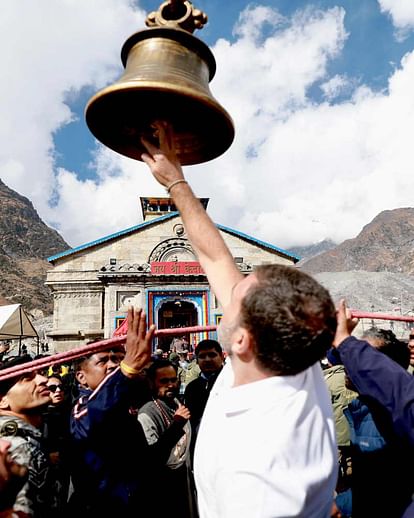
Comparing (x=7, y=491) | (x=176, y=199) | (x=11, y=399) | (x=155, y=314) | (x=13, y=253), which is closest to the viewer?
(x=7, y=491)

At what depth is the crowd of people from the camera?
119 centimetres

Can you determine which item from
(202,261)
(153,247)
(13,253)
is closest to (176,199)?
(202,261)

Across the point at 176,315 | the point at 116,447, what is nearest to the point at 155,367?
the point at 116,447

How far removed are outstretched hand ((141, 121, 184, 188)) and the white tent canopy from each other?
1016 centimetres

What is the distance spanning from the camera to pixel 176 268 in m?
21.7

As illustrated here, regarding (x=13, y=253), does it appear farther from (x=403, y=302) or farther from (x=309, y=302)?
(x=309, y=302)

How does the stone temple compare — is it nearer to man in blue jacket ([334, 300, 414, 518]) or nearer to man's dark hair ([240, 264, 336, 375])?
man in blue jacket ([334, 300, 414, 518])

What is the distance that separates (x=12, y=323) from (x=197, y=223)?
1086 centimetres

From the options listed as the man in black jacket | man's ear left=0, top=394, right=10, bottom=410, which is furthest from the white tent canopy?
man's ear left=0, top=394, right=10, bottom=410

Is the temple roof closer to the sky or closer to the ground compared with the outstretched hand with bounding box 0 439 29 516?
closer to the sky

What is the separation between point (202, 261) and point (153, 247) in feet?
69.1

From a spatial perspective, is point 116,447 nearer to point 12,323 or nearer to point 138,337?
point 138,337

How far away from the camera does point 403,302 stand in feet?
152

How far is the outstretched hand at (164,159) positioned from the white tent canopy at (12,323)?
33.3ft
